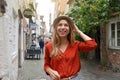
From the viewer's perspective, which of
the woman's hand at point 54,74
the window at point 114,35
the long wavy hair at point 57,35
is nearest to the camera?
the woman's hand at point 54,74

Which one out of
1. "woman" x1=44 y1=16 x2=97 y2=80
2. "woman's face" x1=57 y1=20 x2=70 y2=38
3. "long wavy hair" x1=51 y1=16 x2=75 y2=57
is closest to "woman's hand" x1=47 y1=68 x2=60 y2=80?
"woman" x1=44 y1=16 x2=97 y2=80

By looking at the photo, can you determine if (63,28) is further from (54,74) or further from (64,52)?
(54,74)

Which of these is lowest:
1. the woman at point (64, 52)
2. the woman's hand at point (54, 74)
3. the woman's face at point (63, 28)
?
the woman's hand at point (54, 74)

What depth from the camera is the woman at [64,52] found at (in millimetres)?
3477

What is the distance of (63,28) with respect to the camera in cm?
358

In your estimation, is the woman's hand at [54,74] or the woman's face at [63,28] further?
the woman's face at [63,28]

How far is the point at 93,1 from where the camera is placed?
16.6 metres

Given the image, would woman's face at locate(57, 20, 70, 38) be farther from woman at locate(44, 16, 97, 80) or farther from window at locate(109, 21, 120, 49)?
window at locate(109, 21, 120, 49)

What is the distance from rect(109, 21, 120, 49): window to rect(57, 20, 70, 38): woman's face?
13.3 m

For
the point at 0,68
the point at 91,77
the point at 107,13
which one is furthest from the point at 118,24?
the point at 0,68

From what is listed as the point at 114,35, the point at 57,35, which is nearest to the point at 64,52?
the point at 57,35

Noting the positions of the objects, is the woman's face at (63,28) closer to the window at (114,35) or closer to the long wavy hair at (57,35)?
the long wavy hair at (57,35)

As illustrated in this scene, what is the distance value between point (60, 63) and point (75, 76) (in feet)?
0.76

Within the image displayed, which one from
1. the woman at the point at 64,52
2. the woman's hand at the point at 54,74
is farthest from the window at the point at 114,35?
the woman's hand at the point at 54,74
